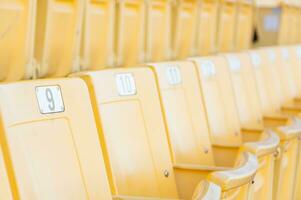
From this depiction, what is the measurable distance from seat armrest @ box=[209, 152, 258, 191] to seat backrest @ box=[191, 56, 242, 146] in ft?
2.07

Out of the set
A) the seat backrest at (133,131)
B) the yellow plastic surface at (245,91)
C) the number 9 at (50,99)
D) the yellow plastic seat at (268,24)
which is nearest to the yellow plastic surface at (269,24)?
the yellow plastic seat at (268,24)

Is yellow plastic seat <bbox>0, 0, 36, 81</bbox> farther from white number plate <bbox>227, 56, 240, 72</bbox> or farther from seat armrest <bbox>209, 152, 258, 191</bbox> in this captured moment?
white number plate <bbox>227, 56, 240, 72</bbox>

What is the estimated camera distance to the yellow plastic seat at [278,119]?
4.98 ft

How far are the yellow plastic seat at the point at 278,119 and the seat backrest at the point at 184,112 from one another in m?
0.20

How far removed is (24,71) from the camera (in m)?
1.36

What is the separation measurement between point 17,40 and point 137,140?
0.34 m

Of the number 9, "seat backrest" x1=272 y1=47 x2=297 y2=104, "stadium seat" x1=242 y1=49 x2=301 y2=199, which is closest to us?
the number 9

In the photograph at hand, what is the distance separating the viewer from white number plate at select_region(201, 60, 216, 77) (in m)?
1.84

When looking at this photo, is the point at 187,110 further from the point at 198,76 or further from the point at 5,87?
the point at 5,87

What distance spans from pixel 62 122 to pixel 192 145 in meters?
0.61

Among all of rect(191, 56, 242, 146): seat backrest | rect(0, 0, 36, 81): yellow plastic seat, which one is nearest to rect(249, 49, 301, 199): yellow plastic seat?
rect(191, 56, 242, 146): seat backrest

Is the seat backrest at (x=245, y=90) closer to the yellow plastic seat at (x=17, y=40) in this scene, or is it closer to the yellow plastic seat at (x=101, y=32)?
the yellow plastic seat at (x=101, y=32)

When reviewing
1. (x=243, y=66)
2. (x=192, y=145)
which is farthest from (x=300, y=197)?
(x=243, y=66)

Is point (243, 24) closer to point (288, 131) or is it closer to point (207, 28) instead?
point (207, 28)
